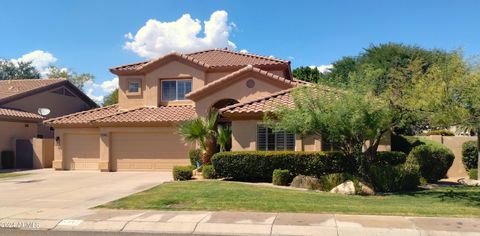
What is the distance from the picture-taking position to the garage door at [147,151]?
23.9m

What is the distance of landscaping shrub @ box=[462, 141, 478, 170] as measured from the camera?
24.1 m

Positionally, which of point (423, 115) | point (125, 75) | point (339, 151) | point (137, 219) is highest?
point (125, 75)

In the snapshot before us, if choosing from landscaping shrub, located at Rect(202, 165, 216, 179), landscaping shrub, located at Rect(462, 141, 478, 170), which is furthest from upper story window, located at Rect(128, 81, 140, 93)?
landscaping shrub, located at Rect(462, 141, 478, 170)

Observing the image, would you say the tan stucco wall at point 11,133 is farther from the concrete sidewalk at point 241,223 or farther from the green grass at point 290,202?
the concrete sidewalk at point 241,223

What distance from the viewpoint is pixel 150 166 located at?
24031 mm

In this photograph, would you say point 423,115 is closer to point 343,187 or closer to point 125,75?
point 343,187

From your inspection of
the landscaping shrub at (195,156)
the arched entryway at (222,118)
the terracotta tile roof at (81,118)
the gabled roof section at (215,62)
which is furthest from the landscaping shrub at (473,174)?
the terracotta tile roof at (81,118)

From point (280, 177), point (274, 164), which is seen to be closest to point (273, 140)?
point (274, 164)

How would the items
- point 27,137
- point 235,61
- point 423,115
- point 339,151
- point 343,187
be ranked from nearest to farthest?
point 423,115 < point 343,187 < point 339,151 < point 235,61 < point 27,137

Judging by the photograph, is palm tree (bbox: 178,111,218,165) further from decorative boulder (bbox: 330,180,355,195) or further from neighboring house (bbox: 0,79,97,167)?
neighboring house (bbox: 0,79,97,167)

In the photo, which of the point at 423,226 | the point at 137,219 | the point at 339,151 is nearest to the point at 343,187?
the point at 339,151

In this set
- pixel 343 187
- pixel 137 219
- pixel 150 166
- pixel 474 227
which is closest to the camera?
pixel 474 227

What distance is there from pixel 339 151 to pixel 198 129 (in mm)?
6305

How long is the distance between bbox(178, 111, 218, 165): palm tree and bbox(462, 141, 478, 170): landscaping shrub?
13.6m
